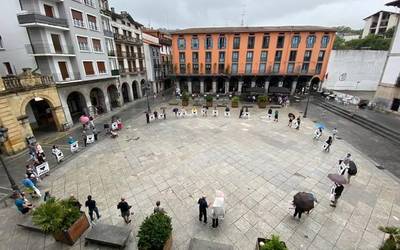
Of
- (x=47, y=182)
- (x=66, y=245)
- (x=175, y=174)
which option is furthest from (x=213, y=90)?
(x=66, y=245)

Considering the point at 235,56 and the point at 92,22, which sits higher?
the point at 92,22

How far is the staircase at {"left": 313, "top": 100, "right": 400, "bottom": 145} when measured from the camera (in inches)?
621

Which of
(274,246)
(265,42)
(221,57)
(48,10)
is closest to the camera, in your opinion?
(274,246)

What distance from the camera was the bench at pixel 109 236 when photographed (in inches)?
253

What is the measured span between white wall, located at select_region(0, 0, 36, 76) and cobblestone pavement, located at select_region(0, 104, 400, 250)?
40.2 ft

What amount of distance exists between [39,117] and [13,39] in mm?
8205

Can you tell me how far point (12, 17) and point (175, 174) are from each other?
2113 centimetres

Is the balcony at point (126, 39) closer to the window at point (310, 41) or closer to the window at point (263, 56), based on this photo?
the window at point (263, 56)

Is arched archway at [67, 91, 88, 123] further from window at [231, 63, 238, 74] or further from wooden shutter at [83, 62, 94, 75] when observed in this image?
window at [231, 63, 238, 74]

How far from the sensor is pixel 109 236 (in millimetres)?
6625

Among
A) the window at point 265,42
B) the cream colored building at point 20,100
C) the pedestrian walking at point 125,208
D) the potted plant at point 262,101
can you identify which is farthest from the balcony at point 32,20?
the window at point 265,42

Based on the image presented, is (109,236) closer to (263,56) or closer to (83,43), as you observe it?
(83,43)

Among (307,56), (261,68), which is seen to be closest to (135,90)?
(261,68)

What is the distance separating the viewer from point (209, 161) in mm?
12305
